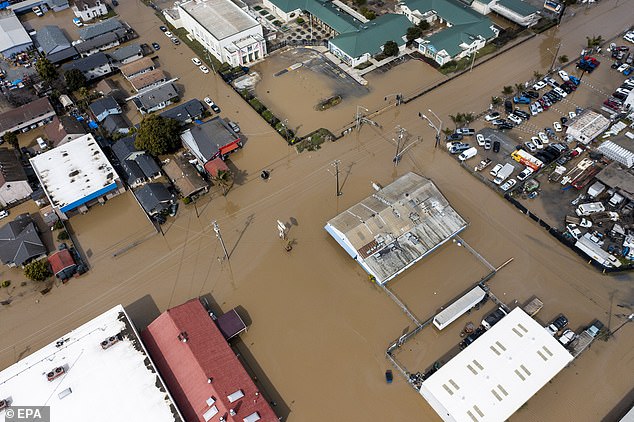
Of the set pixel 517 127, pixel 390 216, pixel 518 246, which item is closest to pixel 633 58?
pixel 517 127

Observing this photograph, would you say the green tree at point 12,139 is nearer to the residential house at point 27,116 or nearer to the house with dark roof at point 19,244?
the residential house at point 27,116

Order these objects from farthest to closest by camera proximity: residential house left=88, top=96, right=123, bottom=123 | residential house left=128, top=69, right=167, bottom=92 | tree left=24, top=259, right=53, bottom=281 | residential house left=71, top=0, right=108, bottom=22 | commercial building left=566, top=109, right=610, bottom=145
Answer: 1. residential house left=71, top=0, right=108, bottom=22
2. residential house left=128, top=69, right=167, bottom=92
3. residential house left=88, top=96, right=123, bottom=123
4. commercial building left=566, top=109, right=610, bottom=145
5. tree left=24, top=259, right=53, bottom=281

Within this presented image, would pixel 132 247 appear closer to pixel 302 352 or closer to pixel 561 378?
pixel 302 352

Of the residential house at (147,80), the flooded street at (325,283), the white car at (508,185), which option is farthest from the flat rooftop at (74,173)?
the white car at (508,185)

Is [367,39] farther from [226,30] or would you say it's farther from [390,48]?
[226,30]

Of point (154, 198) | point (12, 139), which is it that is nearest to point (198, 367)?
point (154, 198)

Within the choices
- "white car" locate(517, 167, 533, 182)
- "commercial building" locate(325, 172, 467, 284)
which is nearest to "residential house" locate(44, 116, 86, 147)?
"commercial building" locate(325, 172, 467, 284)

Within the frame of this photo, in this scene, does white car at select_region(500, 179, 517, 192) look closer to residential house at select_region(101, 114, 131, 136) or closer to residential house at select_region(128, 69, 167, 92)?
residential house at select_region(101, 114, 131, 136)
